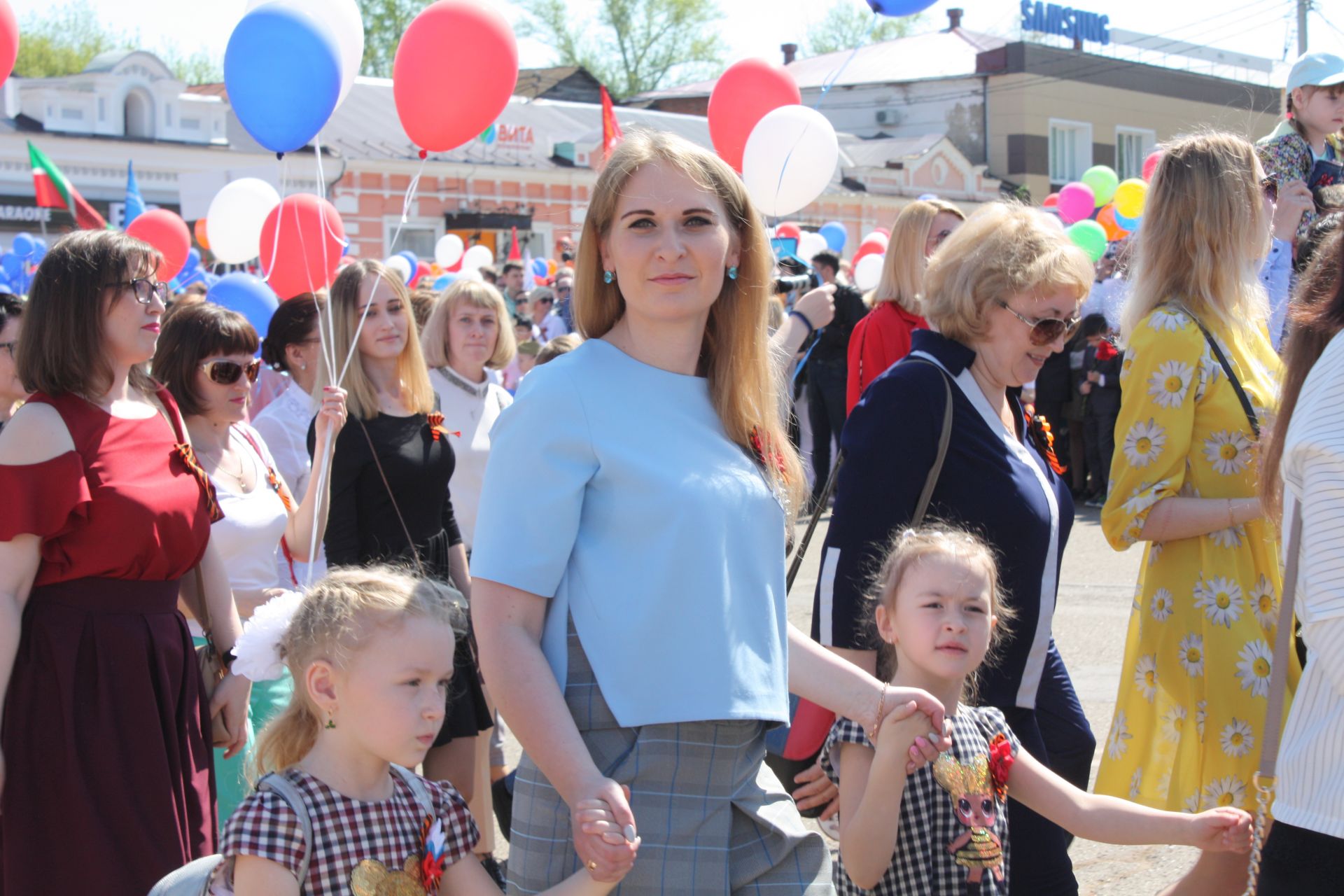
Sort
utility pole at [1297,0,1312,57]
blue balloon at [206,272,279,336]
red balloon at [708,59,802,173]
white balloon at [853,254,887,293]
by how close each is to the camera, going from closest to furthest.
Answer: red balloon at [708,59,802,173] < blue balloon at [206,272,279,336] < white balloon at [853,254,887,293] < utility pole at [1297,0,1312,57]

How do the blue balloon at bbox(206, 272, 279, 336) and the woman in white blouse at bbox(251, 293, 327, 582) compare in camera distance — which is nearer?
the woman in white blouse at bbox(251, 293, 327, 582)

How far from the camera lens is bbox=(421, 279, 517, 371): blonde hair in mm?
5430

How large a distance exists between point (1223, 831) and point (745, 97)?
4.54m

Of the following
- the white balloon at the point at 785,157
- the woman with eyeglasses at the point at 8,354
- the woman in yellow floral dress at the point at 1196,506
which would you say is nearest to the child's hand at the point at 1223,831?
the woman in yellow floral dress at the point at 1196,506

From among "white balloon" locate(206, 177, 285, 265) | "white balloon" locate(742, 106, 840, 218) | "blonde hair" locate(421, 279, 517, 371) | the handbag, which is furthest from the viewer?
"white balloon" locate(206, 177, 285, 265)

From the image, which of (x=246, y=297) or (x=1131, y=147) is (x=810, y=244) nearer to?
(x=246, y=297)

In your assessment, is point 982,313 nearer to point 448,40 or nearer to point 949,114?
point 448,40

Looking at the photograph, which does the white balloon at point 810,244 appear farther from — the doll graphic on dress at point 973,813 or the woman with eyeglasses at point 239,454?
the doll graphic on dress at point 973,813

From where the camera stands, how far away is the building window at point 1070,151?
43.1m

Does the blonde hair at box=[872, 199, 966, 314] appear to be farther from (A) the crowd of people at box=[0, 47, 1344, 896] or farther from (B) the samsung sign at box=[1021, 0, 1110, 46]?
(B) the samsung sign at box=[1021, 0, 1110, 46]

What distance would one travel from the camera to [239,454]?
4070mm

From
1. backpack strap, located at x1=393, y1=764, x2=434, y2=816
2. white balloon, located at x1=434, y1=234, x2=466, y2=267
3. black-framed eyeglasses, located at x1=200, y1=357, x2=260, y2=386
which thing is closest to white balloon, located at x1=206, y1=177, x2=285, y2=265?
black-framed eyeglasses, located at x1=200, y1=357, x2=260, y2=386

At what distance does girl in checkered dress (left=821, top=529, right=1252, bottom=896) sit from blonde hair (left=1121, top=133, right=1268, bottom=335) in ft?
3.52

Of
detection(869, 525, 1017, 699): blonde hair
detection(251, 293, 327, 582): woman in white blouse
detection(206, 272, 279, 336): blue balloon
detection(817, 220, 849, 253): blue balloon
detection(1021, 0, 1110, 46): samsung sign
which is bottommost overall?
detection(869, 525, 1017, 699): blonde hair
